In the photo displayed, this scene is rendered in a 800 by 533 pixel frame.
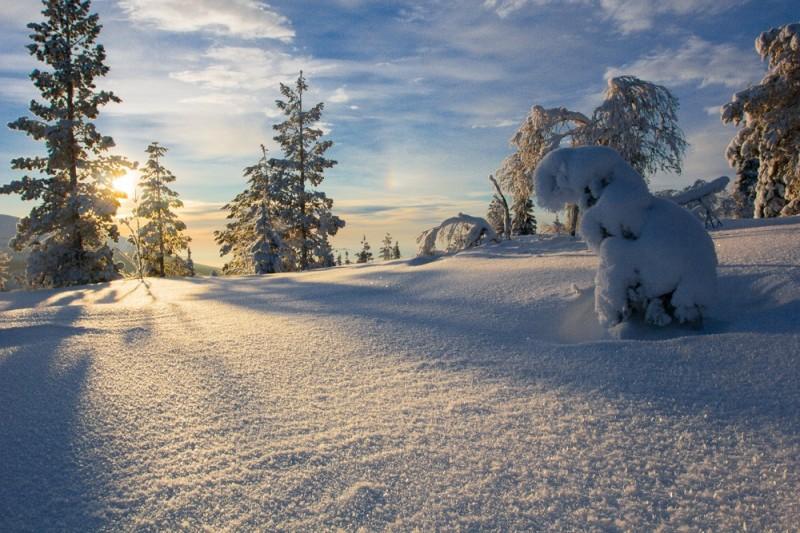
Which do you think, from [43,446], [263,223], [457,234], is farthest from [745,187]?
[43,446]

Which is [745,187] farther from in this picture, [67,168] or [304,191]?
[67,168]

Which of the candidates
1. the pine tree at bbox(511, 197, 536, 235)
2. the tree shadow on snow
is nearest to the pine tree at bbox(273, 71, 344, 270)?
the pine tree at bbox(511, 197, 536, 235)

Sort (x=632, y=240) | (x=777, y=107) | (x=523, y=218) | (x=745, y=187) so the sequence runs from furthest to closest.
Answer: (x=745, y=187)
(x=523, y=218)
(x=777, y=107)
(x=632, y=240)

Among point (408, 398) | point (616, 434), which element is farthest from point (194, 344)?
point (616, 434)

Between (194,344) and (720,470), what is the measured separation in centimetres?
440

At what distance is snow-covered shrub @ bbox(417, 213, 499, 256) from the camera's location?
13.6m

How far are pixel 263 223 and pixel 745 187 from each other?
3481 centimetres

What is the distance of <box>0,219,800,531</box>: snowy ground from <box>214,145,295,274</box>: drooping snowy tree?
18851mm

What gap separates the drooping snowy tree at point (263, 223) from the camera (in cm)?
2341

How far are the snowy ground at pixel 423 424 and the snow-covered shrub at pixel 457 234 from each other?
349 inches

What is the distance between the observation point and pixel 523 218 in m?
21.0

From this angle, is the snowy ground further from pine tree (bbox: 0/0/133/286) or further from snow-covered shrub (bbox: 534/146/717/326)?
pine tree (bbox: 0/0/133/286)

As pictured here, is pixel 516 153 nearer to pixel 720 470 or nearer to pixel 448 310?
pixel 448 310

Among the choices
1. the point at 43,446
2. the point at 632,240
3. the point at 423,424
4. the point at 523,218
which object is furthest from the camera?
the point at 523,218
